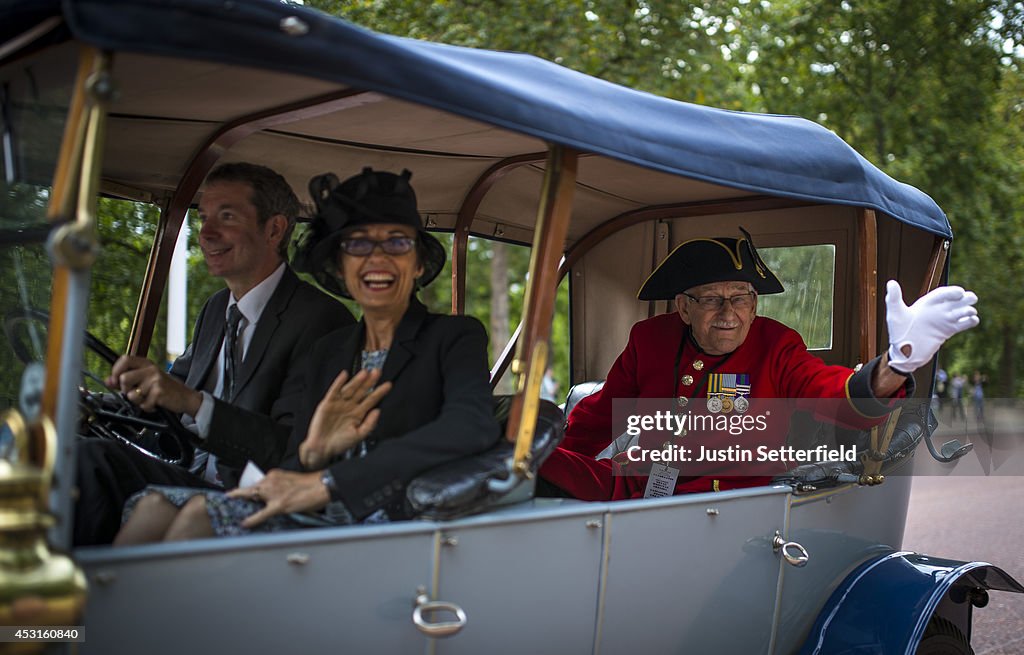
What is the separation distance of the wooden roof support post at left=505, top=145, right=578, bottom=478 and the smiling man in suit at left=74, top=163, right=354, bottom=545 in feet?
2.89

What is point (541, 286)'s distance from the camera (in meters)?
2.47

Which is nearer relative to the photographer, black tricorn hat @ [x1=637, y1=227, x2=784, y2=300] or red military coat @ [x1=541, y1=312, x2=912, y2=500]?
red military coat @ [x1=541, y1=312, x2=912, y2=500]

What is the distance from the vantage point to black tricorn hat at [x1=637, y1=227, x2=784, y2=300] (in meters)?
3.67

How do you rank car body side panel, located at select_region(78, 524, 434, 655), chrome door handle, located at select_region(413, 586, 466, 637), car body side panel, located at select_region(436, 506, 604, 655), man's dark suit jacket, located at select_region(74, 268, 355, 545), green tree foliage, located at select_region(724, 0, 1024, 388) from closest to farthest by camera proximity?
car body side panel, located at select_region(78, 524, 434, 655) < chrome door handle, located at select_region(413, 586, 466, 637) < car body side panel, located at select_region(436, 506, 604, 655) < man's dark suit jacket, located at select_region(74, 268, 355, 545) < green tree foliage, located at select_region(724, 0, 1024, 388)

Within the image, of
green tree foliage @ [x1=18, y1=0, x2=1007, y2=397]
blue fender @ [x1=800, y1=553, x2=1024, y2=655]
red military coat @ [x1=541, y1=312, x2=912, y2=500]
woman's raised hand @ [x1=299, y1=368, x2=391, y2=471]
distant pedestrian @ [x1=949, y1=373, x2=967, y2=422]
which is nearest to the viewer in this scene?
woman's raised hand @ [x1=299, y1=368, x2=391, y2=471]

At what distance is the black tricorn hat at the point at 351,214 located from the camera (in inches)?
107

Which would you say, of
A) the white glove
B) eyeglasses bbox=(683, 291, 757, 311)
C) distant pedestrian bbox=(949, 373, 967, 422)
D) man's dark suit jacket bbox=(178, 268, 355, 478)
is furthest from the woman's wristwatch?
distant pedestrian bbox=(949, 373, 967, 422)

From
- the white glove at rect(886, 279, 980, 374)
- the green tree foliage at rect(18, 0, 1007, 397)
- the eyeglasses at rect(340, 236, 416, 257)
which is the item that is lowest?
the white glove at rect(886, 279, 980, 374)

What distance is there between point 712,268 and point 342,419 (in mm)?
1670

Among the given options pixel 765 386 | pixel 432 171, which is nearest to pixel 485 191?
pixel 432 171

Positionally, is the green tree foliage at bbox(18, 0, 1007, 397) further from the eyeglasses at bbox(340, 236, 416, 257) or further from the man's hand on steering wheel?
the eyeglasses at bbox(340, 236, 416, 257)

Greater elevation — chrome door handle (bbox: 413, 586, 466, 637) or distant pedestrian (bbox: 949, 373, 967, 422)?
chrome door handle (bbox: 413, 586, 466, 637)

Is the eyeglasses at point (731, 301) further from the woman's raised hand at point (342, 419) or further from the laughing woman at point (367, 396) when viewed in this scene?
the woman's raised hand at point (342, 419)

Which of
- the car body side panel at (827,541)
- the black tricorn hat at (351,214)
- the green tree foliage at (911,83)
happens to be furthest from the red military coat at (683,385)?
the green tree foliage at (911,83)
